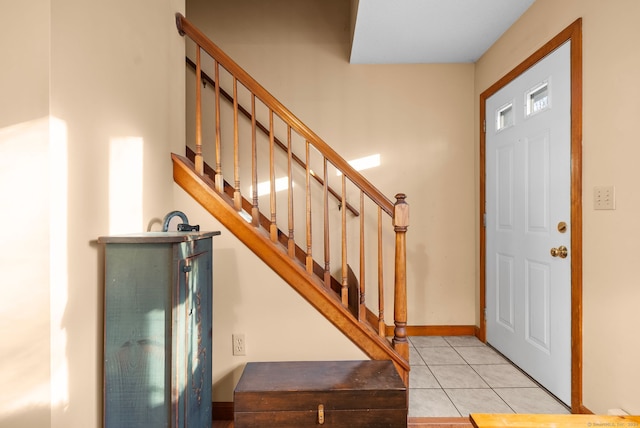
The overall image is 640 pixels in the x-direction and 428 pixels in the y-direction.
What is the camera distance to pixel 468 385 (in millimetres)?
2244

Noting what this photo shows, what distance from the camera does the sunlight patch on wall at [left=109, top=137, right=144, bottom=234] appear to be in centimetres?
138

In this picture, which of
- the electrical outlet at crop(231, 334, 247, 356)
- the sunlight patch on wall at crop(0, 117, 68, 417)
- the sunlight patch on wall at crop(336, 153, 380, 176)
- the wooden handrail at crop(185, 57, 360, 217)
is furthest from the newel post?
the sunlight patch on wall at crop(0, 117, 68, 417)

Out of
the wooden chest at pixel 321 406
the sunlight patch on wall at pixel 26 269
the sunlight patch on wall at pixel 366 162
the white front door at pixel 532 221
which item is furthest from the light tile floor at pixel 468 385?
the sunlight patch on wall at pixel 26 269

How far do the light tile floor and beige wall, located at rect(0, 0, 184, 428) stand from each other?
1682 millimetres

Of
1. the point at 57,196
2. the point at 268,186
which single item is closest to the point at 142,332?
the point at 57,196

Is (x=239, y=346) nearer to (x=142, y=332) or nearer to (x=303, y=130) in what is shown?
(x=142, y=332)

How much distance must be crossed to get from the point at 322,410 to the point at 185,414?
1.88 feet

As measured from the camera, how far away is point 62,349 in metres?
1.09

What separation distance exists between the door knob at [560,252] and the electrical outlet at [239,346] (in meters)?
1.92

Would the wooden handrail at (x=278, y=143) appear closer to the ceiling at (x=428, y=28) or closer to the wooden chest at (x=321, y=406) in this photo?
the ceiling at (x=428, y=28)

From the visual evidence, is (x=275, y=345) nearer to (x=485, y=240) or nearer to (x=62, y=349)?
(x=62, y=349)

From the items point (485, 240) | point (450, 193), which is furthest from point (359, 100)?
point (485, 240)

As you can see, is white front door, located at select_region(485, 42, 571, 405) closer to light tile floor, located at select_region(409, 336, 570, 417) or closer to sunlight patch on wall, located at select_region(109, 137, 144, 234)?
light tile floor, located at select_region(409, 336, 570, 417)

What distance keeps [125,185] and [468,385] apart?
7.65 feet
